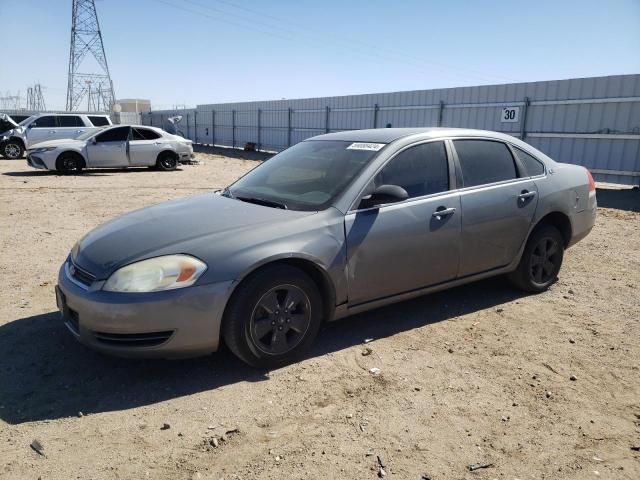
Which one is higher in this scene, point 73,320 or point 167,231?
point 167,231

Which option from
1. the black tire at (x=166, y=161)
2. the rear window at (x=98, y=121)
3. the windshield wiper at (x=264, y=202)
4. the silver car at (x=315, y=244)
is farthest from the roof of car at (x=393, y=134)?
the rear window at (x=98, y=121)

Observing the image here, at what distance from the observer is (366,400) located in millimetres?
3092

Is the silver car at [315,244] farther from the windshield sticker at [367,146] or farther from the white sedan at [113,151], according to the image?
the white sedan at [113,151]

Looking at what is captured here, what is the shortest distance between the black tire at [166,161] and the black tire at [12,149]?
7.05m

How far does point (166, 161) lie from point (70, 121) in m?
5.15

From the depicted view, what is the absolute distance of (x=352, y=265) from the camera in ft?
11.8

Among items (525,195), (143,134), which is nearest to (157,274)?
(525,195)

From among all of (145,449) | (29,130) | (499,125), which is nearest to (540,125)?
(499,125)

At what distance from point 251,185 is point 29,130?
18119mm

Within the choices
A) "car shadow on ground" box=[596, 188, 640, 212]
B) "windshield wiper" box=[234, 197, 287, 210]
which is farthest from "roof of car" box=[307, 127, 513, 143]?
"car shadow on ground" box=[596, 188, 640, 212]

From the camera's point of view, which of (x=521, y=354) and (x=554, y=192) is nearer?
(x=521, y=354)

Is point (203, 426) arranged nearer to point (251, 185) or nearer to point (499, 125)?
point (251, 185)

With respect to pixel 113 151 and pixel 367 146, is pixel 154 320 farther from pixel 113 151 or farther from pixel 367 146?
pixel 113 151

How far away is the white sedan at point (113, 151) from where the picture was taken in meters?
14.5
